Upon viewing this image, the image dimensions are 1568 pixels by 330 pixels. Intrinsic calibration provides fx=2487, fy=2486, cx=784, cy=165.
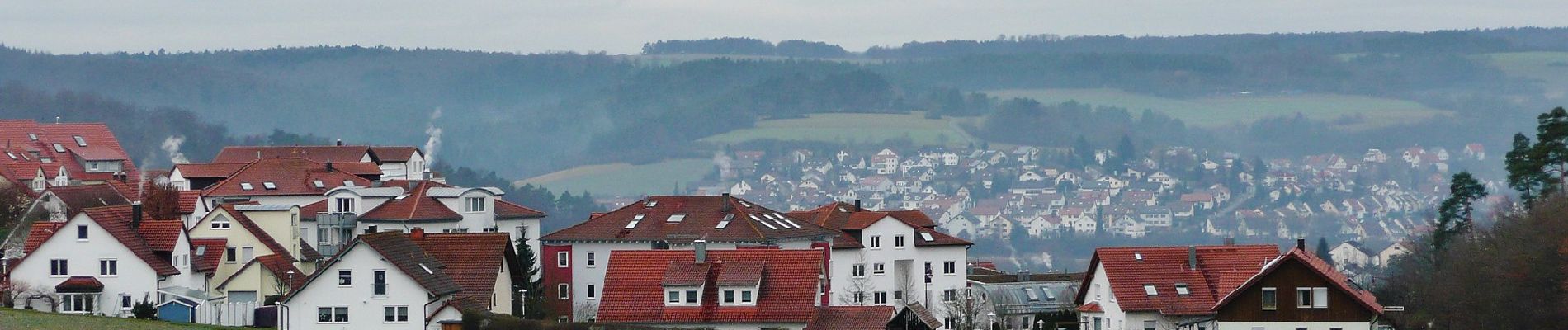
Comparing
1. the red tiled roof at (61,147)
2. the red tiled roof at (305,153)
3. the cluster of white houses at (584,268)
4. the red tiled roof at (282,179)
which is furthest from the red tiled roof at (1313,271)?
the red tiled roof at (305,153)

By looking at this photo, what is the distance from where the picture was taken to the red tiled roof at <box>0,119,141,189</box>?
354 ft

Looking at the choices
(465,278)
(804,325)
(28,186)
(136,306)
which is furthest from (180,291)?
(28,186)

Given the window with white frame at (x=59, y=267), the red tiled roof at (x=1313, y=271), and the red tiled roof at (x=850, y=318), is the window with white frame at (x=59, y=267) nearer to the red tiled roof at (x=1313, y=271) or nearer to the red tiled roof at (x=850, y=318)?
the red tiled roof at (x=850, y=318)

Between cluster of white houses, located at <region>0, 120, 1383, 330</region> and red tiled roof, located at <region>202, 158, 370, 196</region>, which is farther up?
red tiled roof, located at <region>202, 158, 370, 196</region>

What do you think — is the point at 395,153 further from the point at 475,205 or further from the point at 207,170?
the point at 475,205

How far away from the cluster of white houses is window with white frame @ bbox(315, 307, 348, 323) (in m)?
0.04

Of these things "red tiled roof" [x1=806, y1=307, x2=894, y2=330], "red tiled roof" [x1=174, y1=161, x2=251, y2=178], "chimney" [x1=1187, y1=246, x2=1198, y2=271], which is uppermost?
"red tiled roof" [x1=174, y1=161, x2=251, y2=178]

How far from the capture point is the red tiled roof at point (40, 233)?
65.9 m

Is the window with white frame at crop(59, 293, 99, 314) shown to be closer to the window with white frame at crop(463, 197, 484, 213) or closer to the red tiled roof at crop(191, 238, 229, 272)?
the red tiled roof at crop(191, 238, 229, 272)

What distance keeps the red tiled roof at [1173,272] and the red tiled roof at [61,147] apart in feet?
176

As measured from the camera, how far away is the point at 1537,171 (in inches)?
3440

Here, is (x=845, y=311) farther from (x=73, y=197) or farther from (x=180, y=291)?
(x=73, y=197)

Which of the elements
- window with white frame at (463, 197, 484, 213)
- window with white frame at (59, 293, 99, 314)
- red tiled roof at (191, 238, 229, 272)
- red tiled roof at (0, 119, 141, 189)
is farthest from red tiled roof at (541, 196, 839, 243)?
red tiled roof at (0, 119, 141, 189)

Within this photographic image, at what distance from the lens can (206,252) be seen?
230 feet
